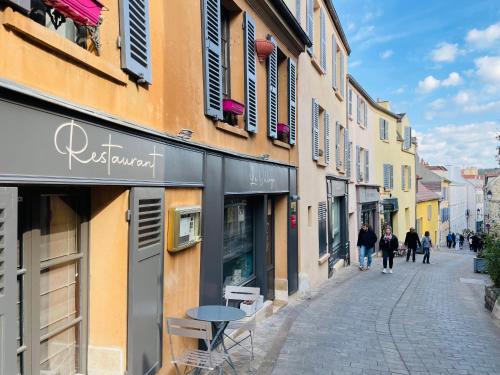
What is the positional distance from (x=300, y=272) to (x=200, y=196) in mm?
5523

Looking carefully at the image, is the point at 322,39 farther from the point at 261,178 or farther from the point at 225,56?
the point at 225,56

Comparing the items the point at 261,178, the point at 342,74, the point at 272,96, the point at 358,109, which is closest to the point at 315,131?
the point at 272,96

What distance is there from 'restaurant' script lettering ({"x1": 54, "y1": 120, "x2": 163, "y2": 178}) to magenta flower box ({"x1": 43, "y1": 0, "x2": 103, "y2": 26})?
780 millimetres

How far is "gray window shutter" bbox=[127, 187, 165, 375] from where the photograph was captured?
14.1ft

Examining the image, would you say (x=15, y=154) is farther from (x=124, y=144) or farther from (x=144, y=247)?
(x=144, y=247)

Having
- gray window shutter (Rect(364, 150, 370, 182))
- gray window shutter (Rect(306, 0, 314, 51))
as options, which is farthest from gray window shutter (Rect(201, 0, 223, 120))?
gray window shutter (Rect(364, 150, 370, 182))

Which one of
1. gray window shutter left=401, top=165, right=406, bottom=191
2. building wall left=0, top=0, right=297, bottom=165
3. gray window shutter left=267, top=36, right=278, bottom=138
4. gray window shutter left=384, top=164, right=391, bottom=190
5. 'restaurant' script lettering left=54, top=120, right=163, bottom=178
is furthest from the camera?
gray window shutter left=401, top=165, right=406, bottom=191

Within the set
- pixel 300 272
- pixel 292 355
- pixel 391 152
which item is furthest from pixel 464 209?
pixel 292 355

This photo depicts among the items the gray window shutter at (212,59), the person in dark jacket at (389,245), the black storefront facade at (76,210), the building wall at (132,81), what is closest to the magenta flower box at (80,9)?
the building wall at (132,81)

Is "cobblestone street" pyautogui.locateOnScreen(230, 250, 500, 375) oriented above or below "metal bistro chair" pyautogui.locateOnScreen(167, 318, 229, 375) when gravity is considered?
below

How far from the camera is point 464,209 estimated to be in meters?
69.4

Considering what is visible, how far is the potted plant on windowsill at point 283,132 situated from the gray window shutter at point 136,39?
526cm

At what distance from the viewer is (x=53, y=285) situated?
12.6 feet

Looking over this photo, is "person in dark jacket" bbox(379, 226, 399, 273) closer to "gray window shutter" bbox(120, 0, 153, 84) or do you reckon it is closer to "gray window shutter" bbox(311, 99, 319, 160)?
"gray window shutter" bbox(311, 99, 319, 160)
